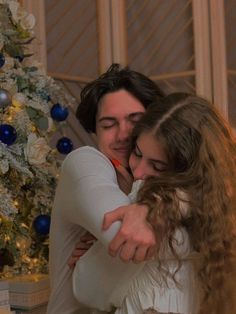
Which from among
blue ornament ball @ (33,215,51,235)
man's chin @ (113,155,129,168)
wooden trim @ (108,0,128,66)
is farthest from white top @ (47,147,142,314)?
wooden trim @ (108,0,128,66)

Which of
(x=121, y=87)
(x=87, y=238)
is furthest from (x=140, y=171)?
(x=121, y=87)

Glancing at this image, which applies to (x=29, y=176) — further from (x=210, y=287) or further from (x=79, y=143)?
(x=210, y=287)

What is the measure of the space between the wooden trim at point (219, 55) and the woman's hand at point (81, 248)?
1721 mm

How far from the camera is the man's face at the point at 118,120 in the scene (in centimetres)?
136

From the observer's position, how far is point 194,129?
1.04 meters

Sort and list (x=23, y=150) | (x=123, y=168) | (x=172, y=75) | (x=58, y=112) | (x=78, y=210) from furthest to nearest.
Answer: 1. (x=172, y=75)
2. (x=58, y=112)
3. (x=23, y=150)
4. (x=123, y=168)
5. (x=78, y=210)

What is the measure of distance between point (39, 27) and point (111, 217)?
6.55ft

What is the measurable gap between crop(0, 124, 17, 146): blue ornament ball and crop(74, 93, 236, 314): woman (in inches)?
42.4

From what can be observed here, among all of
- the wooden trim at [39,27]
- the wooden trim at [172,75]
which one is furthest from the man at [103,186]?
the wooden trim at [172,75]

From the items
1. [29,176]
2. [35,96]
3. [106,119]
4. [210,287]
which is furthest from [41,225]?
[210,287]

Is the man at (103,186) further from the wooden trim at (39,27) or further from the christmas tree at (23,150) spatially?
the wooden trim at (39,27)

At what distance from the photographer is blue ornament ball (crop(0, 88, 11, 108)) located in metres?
2.04

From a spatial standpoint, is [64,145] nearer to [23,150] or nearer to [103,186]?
[23,150]

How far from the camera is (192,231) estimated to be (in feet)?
3.17
